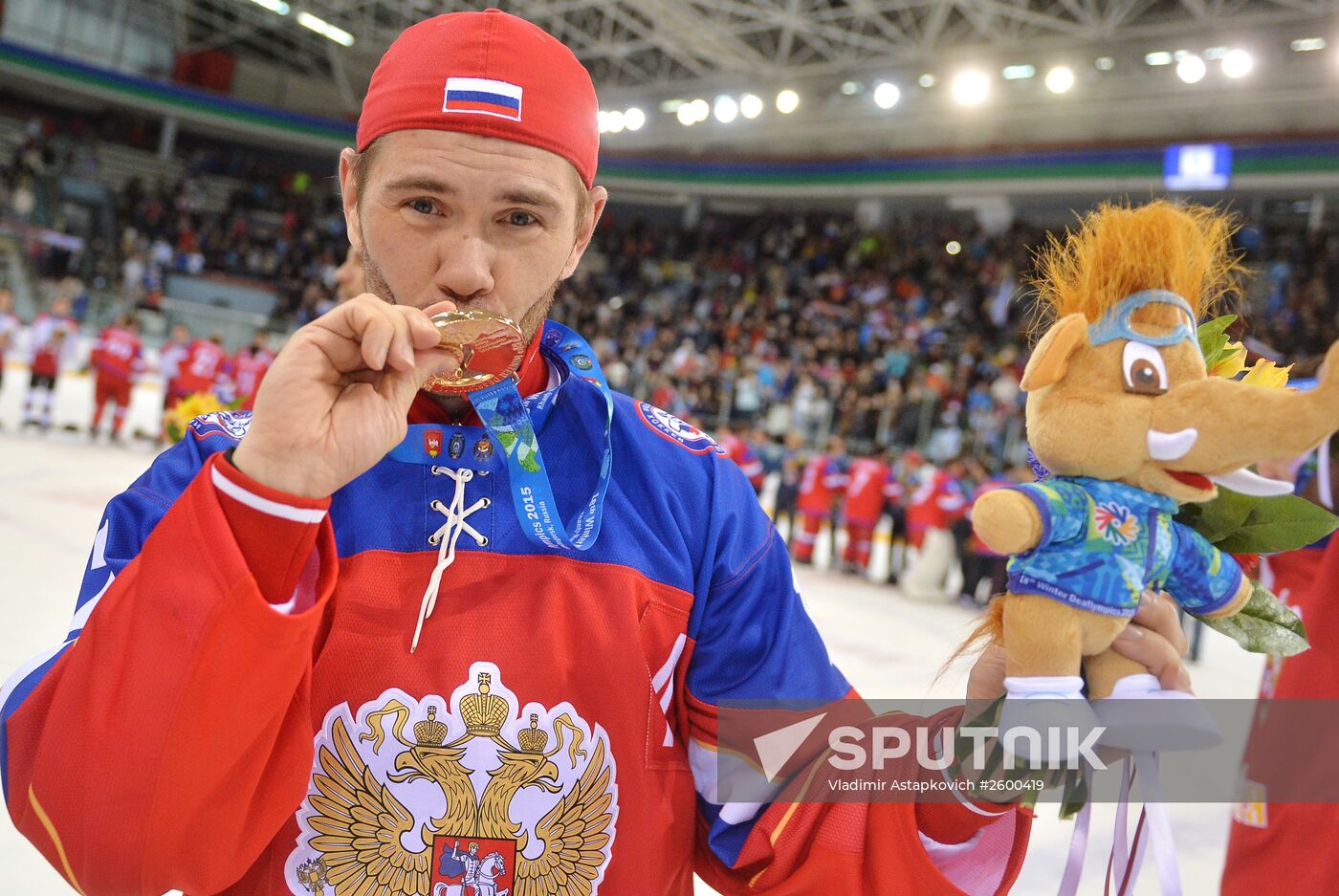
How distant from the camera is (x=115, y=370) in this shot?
424 inches

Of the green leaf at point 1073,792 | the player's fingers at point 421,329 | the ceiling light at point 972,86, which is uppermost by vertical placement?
the ceiling light at point 972,86

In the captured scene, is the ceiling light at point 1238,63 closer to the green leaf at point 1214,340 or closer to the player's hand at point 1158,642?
the green leaf at point 1214,340

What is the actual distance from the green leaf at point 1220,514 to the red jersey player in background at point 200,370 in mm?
11460

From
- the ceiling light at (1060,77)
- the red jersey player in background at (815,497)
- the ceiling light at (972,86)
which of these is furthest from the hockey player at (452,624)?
the ceiling light at (972,86)

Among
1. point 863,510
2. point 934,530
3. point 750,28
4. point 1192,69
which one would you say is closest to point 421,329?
point 934,530

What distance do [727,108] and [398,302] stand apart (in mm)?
16974

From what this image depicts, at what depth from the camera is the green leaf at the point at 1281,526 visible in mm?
896

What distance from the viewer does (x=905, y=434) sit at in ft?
37.0

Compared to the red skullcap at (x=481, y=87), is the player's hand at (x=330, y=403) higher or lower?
lower

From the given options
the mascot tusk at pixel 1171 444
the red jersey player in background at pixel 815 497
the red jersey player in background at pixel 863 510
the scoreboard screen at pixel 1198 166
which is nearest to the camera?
the mascot tusk at pixel 1171 444

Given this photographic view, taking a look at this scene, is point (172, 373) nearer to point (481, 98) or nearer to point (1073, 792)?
point (481, 98)

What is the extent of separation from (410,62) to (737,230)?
2018cm

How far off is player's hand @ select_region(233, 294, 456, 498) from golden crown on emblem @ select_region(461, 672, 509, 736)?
0.30m

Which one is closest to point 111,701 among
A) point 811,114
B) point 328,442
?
point 328,442
